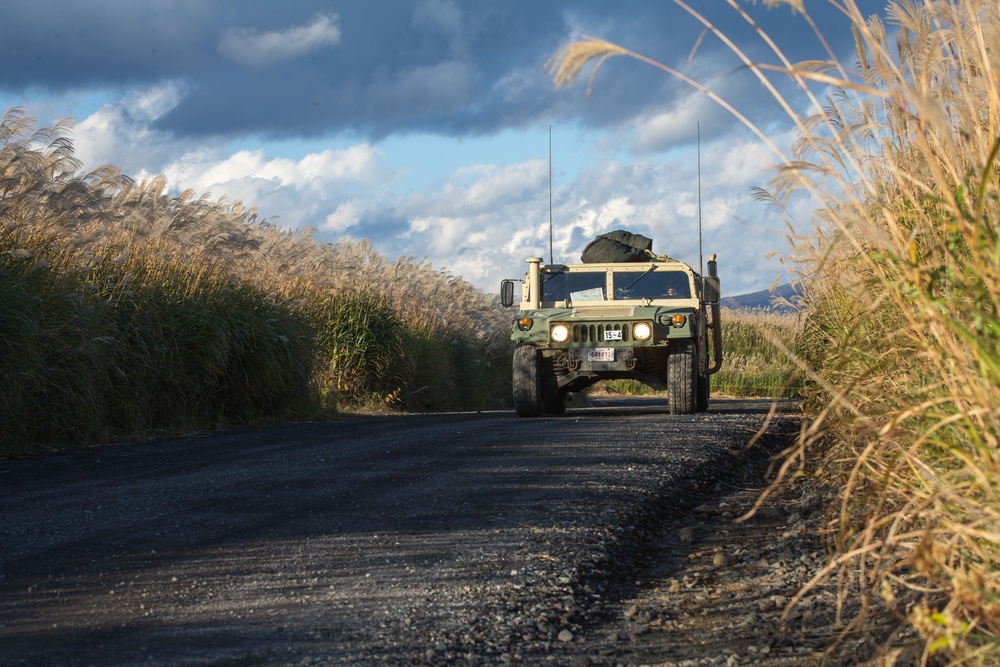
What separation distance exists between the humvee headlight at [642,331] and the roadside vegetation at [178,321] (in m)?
3.85

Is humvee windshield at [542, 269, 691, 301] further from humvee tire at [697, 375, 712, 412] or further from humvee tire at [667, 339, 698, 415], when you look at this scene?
humvee tire at [667, 339, 698, 415]

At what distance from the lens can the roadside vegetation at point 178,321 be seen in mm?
9055

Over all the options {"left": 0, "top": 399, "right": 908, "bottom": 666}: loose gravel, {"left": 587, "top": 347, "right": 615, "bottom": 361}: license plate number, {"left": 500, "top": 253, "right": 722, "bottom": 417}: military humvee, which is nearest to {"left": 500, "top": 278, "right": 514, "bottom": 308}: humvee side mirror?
{"left": 500, "top": 253, "right": 722, "bottom": 417}: military humvee

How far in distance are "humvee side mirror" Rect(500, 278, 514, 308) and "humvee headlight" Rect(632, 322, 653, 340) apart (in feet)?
5.60

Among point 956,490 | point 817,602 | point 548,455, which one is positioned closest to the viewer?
point 956,490

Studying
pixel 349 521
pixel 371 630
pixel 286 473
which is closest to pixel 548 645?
pixel 371 630

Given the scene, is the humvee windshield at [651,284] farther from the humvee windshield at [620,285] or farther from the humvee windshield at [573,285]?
the humvee windshield at [573,285]

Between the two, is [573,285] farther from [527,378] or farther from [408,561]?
[408,561]

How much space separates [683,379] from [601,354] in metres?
0.96

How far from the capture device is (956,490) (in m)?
2.88

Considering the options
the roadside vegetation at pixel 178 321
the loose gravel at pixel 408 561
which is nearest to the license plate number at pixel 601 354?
the roadside vegetation at pixel 178 321

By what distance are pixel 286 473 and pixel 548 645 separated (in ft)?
13.2

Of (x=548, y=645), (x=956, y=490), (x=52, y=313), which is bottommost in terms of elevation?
(x=548, y=645)

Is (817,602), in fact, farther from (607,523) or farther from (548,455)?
(548,455)
